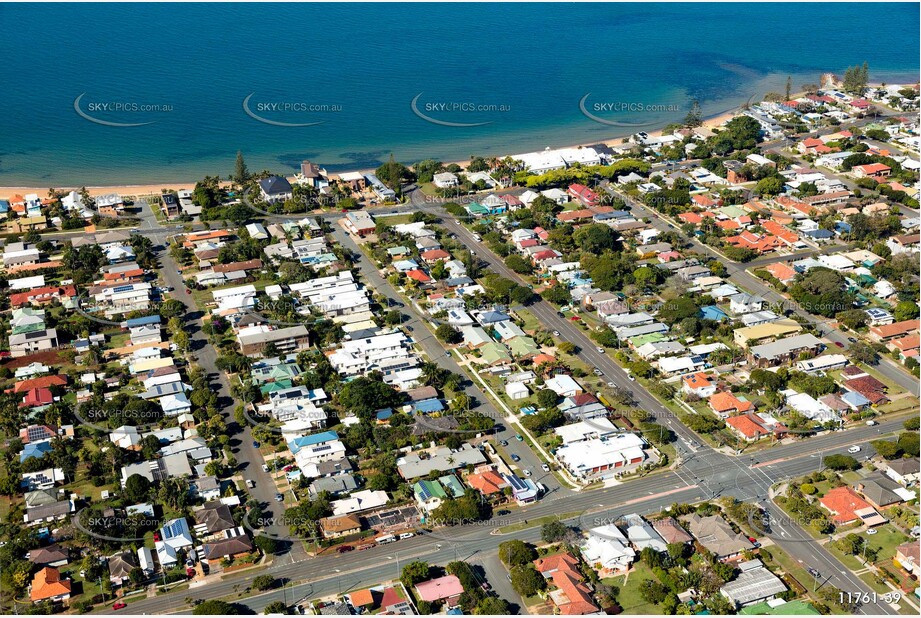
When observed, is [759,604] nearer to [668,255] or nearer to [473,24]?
[668,255]

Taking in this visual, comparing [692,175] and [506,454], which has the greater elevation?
[692,175]

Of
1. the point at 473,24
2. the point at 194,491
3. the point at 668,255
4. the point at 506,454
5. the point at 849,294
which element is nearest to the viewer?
the point at 194,491

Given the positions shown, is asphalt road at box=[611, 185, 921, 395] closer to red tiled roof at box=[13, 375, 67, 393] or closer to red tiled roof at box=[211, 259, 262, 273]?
red tiled roof at box=[211, 259, 262, 273]

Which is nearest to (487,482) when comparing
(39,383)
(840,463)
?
(840,463)

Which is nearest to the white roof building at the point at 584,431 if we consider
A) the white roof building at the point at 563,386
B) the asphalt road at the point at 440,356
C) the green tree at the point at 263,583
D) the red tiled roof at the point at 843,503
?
the asphalt road at the point at 440,356

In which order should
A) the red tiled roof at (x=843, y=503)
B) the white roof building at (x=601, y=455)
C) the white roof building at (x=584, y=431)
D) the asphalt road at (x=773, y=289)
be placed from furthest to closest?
the asphalt road at (x=773, y=289) < the white roof building at (x=584, y=431) < the white roof building at (x=601, y=455) < the red tiled roof at (x=843, y=503)

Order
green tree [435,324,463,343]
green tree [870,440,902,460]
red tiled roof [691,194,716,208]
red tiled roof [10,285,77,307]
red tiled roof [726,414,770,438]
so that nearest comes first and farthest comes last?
green tree [870,440,902,460] < red tiled roof [726,414,770,438] < green tree [435,324,463,343] < red tiled roof [10,285,77,307] < red tiled roof [691,194,716,208]

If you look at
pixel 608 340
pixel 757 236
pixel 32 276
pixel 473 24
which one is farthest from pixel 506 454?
pixel 473 24

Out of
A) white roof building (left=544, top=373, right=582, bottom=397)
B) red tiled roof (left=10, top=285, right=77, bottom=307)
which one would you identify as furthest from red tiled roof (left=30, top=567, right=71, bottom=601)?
red tiled roof (left=10, top=285, right=77, bottom=307)

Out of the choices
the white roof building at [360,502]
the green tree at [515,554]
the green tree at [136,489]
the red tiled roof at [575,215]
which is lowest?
the green tree at [515,554]

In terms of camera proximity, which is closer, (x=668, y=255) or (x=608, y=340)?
(x=608, y=340)

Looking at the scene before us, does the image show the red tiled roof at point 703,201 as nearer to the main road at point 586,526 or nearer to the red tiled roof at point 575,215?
the red tiled roof at point 575,215
